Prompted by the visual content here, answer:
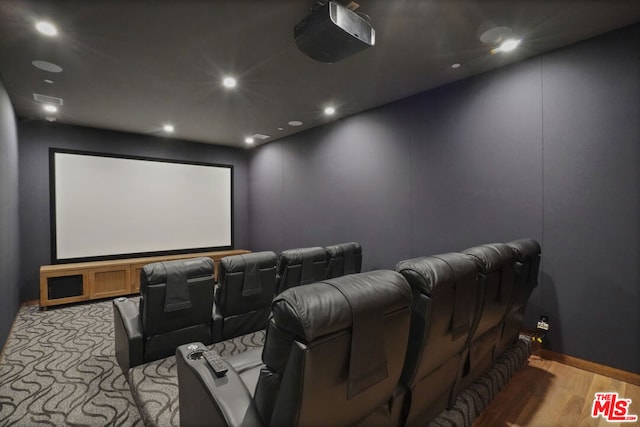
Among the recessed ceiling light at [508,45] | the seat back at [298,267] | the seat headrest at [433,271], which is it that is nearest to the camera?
the seat headrest at [433,271]

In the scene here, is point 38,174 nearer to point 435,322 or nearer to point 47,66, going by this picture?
point 47,66

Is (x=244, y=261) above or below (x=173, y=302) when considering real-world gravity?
above

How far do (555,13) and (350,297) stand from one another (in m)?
2.82

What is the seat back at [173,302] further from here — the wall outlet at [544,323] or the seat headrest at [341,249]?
the wall outlet at [544,323]

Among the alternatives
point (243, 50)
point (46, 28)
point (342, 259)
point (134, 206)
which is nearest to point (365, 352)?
point (342, 259)

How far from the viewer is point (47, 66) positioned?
2.98 metres

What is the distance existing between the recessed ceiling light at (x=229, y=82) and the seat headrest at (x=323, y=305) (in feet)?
10.1

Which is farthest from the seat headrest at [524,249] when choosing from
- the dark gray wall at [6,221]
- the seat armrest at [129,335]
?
the dark gray wall at [6,221]

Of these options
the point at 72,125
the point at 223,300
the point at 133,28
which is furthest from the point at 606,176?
the point at 72,125

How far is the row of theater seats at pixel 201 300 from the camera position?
2148 millimetres

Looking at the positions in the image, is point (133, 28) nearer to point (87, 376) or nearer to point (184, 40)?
point (184, 40)

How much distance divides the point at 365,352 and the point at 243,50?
2.79 m

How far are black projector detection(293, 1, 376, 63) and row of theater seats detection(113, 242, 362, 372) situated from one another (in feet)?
5.80

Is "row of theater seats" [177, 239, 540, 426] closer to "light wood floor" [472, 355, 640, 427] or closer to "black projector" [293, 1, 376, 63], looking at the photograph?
"light wood floor" [472, 355, 640, 427]
